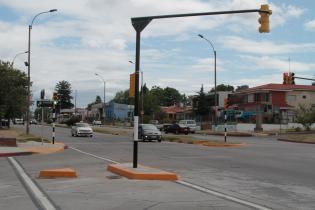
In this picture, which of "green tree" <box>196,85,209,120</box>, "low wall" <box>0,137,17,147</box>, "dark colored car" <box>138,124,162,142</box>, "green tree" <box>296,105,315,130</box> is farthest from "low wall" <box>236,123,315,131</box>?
"low wall" <box>0,137,17,147</box>

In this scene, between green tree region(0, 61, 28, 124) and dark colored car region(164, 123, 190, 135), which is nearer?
green tree region(0, 61, 28, 124)

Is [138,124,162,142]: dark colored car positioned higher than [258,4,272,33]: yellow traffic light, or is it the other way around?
[258,4,272,33]: yellow traffic light

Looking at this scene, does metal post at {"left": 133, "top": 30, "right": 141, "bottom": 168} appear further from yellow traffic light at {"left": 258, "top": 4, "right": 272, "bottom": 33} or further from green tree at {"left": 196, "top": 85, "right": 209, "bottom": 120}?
green tree at {"left": 196, "top": 85, "right": 209, "bottom": 120}

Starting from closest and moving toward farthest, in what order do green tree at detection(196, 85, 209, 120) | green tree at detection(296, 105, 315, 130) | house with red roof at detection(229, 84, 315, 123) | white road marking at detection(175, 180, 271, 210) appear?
1. white road marking at detection(175, 180, 271, 210)
2. green tree at detection(296, 105, 315, 130)
3. house with red roof at detection(229, 84, 315, 123)
4. green tree at detection(196, 85, 209, 120)

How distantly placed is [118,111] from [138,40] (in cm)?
16246

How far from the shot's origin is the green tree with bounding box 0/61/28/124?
206 feet

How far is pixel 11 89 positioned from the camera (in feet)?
210

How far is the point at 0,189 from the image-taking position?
1403 centimetres

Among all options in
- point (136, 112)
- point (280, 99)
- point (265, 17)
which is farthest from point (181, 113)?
point (136, 112)

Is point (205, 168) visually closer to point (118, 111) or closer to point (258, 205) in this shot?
point (258, 205)

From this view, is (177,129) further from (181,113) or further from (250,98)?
(181,113)

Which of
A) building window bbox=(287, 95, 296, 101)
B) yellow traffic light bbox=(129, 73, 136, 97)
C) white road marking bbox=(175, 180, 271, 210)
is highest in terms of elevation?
building window bbox=(287, 95, 296, 101)

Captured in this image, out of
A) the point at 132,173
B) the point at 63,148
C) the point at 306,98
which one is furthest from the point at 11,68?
the point at 132,173

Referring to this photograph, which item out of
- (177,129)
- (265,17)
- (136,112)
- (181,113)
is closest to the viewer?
(136,112)
